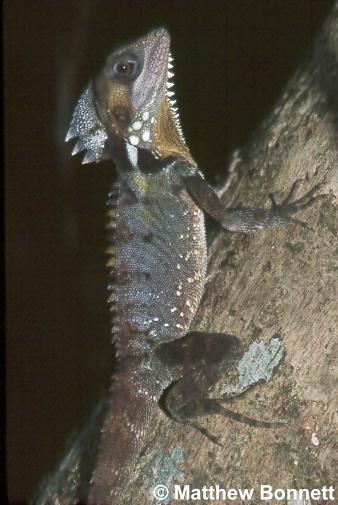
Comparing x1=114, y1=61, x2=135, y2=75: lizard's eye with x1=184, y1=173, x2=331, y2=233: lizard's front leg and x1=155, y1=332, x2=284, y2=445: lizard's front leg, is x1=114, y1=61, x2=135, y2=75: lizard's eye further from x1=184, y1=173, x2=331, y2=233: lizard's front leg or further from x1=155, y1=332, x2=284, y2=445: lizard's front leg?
x1=155, y1=332, x2=284, y2=445: lizard's front leg

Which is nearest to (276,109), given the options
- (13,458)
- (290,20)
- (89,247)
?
(290,20)

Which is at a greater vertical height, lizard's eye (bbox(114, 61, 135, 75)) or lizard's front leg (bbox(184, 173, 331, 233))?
lizard's eye (bbox(114, 61, 135, 75))

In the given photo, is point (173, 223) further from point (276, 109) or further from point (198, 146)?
point (198, 146)

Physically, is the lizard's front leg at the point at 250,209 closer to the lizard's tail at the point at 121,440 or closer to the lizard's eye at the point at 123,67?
the lizard's eye at the point at 123,67

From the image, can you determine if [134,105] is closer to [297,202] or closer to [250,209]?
[250,209]

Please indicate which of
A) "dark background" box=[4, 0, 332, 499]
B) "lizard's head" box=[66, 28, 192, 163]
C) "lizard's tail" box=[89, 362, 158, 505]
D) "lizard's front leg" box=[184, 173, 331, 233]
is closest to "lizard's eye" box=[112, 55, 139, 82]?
"lizard's head" box=[66, 28, 192, 163]

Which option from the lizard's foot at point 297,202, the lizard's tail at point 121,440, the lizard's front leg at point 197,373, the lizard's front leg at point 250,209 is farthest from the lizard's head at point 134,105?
the lizard's tail at point 121,440
